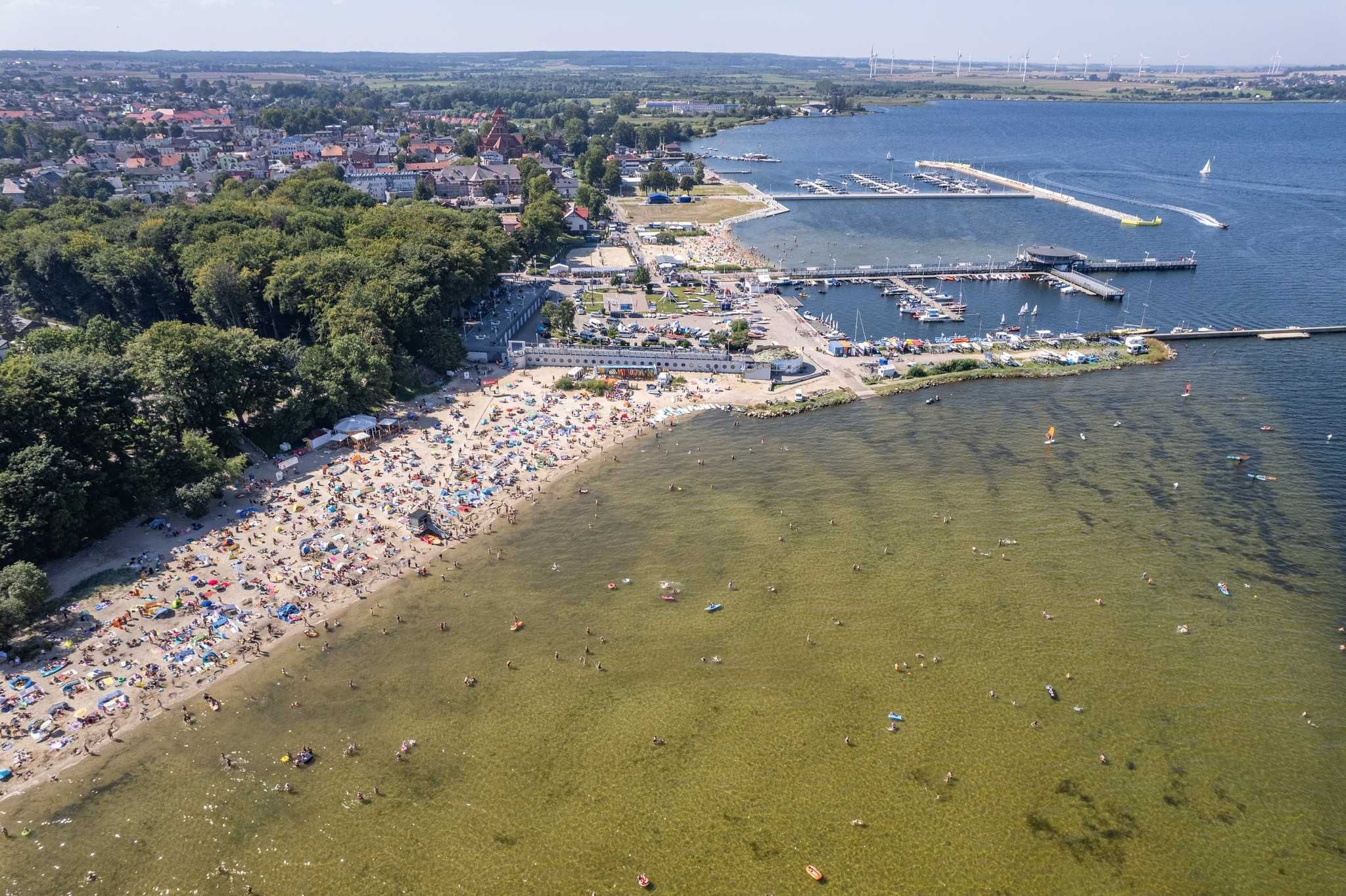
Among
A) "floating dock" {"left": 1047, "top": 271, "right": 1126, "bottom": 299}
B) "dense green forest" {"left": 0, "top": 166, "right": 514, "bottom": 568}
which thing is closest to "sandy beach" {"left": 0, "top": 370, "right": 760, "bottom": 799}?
"dense green forest" {"left": 0, "top": 166, "right": 514, "bottom": 568}

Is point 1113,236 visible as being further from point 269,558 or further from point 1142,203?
point 269,558

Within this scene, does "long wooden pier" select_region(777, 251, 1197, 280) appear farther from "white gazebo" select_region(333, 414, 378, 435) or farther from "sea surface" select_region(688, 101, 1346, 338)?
"white gazebo" select_region(333, 414, 378, 435)

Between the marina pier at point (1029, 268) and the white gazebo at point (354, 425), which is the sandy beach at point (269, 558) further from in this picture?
the marina pier at point (1029, 268)

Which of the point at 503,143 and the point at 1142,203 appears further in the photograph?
the point at 503,143

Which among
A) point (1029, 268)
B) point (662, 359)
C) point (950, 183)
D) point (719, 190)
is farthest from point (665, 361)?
point (950, 183)

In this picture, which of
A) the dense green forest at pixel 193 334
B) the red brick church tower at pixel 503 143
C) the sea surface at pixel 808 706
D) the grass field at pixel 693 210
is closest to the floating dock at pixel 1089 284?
the sea surface at pixel 808 706

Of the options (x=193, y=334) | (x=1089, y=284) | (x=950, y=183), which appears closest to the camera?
(x=193, y=334)

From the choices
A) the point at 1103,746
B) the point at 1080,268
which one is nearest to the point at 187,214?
the point at 1103,746
